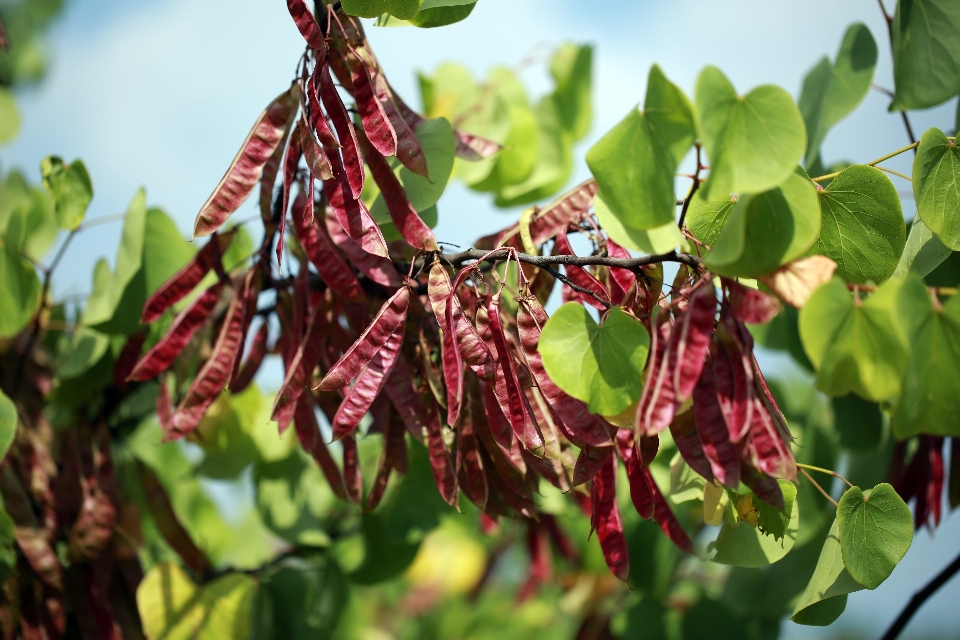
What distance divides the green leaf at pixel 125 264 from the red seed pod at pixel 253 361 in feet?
0.80

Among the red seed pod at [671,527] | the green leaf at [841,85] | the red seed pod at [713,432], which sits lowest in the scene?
the red seed pod at [671,527]

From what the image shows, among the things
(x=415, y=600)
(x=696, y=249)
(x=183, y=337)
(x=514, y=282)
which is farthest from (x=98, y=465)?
(x=415, y=600)

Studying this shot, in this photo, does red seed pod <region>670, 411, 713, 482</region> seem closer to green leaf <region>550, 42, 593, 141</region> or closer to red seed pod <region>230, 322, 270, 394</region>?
red seed pod <region>230, 322, 270, 394</region>

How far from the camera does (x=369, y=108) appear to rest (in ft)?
2.83

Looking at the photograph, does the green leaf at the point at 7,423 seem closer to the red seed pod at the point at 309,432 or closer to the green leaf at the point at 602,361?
the red seed pod at the point at 309,432

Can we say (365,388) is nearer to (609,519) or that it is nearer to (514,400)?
(514,400)

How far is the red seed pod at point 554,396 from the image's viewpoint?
761 millimetres

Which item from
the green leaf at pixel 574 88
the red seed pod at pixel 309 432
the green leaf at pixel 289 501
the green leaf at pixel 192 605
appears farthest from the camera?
the green leaf at pixel 574 88

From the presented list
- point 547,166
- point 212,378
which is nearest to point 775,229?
point 212,378

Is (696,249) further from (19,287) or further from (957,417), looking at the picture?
(19,287)

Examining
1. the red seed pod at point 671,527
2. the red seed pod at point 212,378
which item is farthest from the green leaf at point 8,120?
the red seed pod at point 671,527

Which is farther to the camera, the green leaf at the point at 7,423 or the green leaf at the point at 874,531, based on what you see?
the green leaf at the point at 7,423

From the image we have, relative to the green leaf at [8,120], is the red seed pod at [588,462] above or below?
below

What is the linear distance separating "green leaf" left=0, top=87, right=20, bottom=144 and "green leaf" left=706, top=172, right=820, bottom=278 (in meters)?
1.72
